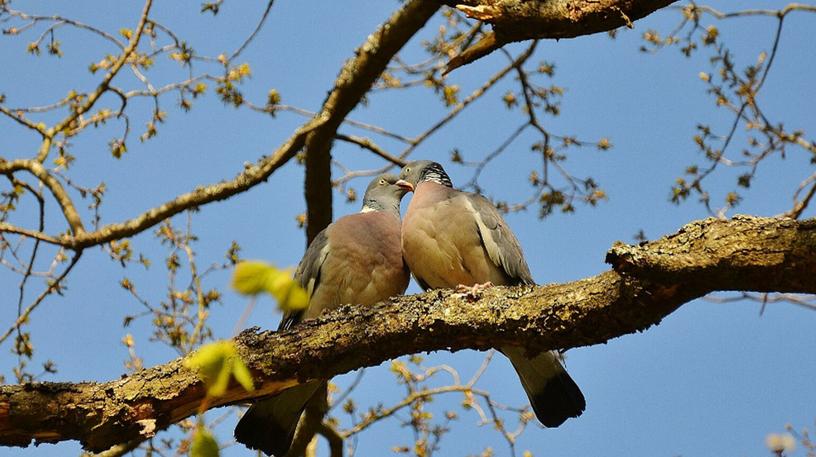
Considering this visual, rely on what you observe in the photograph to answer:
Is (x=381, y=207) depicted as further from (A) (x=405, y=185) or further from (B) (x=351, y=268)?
(B) (x=351, y=268)

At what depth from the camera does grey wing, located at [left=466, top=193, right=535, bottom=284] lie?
14.4 ft

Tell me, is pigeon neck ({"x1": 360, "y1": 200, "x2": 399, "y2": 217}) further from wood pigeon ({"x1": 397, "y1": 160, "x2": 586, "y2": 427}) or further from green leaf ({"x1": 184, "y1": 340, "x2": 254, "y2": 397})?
green leaf ({"x1": 184, "y1": 340, "x2": 254, "y2": 397})

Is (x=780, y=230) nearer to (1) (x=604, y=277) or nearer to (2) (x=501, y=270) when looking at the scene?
(1) (x=604, y=277)

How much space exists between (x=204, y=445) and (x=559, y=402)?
289 cm

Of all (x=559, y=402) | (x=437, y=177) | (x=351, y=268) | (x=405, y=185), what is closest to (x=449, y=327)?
(x=559, y=402)

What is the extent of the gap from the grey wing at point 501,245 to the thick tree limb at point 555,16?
→ 3.06ft

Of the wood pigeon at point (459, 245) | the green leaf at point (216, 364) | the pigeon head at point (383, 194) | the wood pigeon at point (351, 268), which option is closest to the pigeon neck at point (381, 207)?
the pigeon head at point (383, 194)

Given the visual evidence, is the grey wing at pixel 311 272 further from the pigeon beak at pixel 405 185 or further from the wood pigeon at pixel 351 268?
the pigeon beak at pixel 405 185

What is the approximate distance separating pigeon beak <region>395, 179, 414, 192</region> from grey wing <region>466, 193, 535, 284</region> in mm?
884

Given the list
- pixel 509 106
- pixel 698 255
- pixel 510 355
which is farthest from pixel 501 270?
pixel 509 106

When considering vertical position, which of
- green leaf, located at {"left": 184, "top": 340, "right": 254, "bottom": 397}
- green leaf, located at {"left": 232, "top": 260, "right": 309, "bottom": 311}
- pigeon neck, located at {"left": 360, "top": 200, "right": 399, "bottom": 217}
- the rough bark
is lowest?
green leaf, located at {"left": 184, "top": 340, "right": 254, "bottom": 397}

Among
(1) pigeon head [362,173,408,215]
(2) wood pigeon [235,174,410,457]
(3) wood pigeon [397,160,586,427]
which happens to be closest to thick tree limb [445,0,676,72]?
(3) wood pigeon [397,160,586,427]

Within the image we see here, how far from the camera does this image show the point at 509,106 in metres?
6.32

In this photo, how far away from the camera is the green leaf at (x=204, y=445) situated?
3.91 feet
